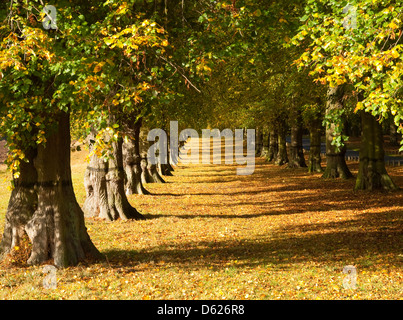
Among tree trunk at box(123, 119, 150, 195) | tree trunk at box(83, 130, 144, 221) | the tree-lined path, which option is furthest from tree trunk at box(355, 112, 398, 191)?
tree trunk at box(123, 119, 150, 195)

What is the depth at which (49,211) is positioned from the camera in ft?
31.6

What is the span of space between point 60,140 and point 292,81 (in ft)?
45.8

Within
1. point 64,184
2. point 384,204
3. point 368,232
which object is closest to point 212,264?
point 64,184

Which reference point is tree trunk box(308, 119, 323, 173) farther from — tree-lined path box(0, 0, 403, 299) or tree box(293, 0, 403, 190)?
tree box(293, 0, 403, 190)

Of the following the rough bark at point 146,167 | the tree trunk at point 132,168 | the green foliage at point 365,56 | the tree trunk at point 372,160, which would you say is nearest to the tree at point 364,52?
the green foliage at point 365,56

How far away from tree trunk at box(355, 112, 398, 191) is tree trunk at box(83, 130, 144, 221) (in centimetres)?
1049

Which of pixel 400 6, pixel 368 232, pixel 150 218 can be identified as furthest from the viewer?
pixel 150 218

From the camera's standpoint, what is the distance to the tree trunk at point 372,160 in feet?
66.3

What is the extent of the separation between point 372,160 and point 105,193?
38.5ft

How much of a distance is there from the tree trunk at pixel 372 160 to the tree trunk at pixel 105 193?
34.4 ft

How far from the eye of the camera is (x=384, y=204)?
17188mm

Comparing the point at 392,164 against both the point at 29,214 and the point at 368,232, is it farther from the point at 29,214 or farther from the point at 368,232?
the point at 29,214

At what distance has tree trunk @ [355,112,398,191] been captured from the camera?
20.2m

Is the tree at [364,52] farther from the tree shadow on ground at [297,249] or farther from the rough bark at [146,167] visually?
the rough bark at [146,167]
